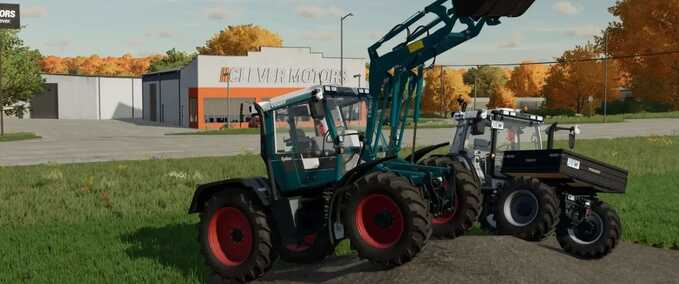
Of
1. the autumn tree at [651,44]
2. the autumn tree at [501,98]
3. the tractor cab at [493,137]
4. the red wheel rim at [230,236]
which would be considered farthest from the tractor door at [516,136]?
the autumn tree at [501,98]

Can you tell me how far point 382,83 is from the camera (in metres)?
8.35

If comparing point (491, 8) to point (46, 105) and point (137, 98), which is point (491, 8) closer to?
point (137, 98)

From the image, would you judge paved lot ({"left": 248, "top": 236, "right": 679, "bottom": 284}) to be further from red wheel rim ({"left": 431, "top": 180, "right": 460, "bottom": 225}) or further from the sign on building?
the sign on building

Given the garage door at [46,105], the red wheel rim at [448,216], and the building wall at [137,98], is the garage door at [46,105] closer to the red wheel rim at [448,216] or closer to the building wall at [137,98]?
the building wall at [137,98]

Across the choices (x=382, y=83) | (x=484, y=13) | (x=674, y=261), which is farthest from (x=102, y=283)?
(x=674, y=261)

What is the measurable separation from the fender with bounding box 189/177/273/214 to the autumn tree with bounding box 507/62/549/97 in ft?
354

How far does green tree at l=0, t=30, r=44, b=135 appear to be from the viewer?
47.8 m

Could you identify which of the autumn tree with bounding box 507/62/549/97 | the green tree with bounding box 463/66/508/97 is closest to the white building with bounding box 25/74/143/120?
the autumn tree with bounding box 507/62/549/97

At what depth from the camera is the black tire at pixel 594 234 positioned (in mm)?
9648

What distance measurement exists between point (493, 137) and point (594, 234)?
8.79ft

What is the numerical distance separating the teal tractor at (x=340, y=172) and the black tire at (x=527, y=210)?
64.7 inches

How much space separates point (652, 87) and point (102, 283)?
7034cm

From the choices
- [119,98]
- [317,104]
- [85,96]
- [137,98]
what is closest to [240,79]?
[137,98]

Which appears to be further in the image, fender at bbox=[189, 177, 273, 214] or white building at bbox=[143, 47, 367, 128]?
white building at bbox=[143, 47, 367, 128]
